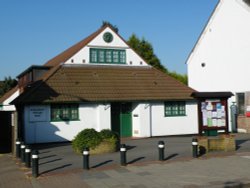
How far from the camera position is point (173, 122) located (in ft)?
83.5

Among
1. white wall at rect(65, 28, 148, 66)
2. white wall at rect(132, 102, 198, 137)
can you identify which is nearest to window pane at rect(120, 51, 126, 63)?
white wall at rect(65, 28, 148, 66)

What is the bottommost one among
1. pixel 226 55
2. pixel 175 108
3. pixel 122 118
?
pixel 122 118

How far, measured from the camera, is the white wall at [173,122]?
25.0 metres

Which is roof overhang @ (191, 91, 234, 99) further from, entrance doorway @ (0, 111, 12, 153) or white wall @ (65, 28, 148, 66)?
white wall @ (65, 28, 148, 66)

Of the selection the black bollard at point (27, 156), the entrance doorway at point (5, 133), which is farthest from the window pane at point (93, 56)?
the black bollard at point (27, 156)

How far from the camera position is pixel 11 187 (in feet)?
33.8

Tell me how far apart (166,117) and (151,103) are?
143cm

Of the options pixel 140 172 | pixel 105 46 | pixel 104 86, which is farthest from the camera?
pixel 105 46

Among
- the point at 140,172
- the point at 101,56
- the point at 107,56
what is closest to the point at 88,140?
the point at 140,172

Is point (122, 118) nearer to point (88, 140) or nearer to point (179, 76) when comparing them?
point (88, 140)

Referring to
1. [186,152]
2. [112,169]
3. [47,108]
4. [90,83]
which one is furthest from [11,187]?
[90,83]

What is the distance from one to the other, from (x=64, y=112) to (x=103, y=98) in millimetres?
2549

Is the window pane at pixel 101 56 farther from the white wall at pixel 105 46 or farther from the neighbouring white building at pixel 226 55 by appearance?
the neighbouring white building at pixel 226 55

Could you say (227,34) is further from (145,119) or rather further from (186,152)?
(186,152)
